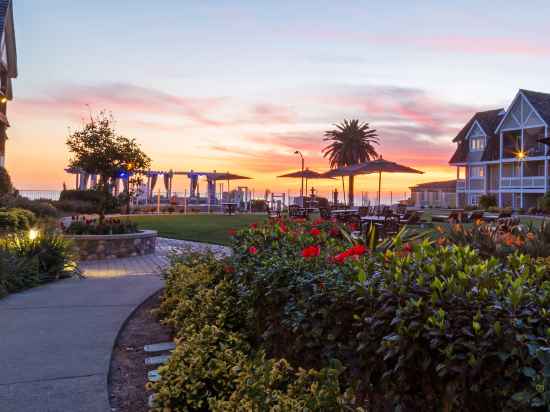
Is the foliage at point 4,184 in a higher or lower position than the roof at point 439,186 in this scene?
lower

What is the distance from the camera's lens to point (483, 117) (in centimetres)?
4712

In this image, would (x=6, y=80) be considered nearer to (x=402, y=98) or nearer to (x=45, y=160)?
(x=45, y=160)

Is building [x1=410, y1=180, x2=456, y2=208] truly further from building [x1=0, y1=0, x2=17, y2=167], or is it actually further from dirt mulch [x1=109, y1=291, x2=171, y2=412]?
dirt mulch [x1=109, y1=291, x2=171, y2=412]

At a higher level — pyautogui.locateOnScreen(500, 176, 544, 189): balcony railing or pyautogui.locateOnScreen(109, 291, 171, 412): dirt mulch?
pyautogui.locateOnScreen(500, 176, 544, 189): balcony railing

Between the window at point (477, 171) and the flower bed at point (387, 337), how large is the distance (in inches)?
1776

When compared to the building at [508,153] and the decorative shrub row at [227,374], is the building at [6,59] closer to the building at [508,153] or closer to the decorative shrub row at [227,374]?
the decorative shrub row at [227,374]

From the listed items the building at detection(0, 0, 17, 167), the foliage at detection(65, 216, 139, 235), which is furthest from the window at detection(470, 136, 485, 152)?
the foliage at detection(65, 216, 139, 235)

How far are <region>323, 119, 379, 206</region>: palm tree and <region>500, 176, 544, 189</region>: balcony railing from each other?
19118 millimetres

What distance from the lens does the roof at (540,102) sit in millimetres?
38781

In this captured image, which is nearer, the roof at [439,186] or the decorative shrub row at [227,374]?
the decorative shrub row at [227,374]

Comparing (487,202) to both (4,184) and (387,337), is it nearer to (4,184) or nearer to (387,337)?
(4,184)

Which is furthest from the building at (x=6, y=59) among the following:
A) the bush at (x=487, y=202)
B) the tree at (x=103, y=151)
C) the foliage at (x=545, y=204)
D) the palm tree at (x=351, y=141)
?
the palm tree at (x=351, y=141)

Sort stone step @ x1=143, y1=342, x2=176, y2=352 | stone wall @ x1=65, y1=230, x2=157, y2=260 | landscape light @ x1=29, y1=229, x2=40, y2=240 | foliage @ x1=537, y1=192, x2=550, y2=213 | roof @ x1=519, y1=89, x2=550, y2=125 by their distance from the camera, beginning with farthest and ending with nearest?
1. roof @ x1=519, y1=89, x2=550, y2=125
2. foliage @ x1=537, y1=192, x2=550, y2=213
3. stone wall @ x1=65, y1=230, x2=157, y2=260
4. landscape light @ x1=29, y1=229, x2=40, y2=240
5. stone step @ x1=143, y1=342, x2=176, y2=352

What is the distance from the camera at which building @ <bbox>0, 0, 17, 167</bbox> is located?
27.2 meters
